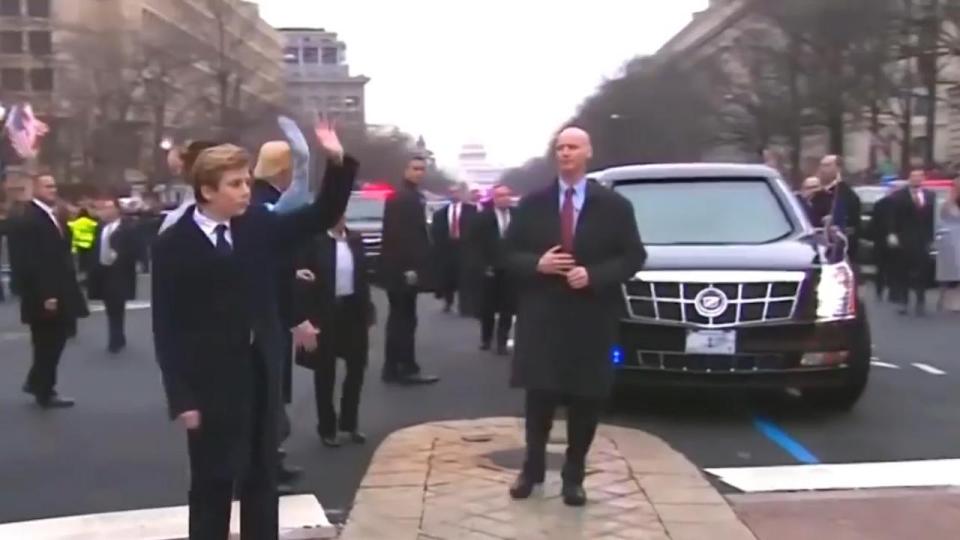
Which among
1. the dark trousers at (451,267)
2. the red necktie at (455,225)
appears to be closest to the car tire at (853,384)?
the dark trousers at (451,267)

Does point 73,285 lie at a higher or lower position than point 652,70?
lower

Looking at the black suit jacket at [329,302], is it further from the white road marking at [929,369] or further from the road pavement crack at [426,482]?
the white road marking at [929,369]

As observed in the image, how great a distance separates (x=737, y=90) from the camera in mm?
65688

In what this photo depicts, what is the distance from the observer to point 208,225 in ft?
17.3

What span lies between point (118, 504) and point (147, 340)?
958 cm

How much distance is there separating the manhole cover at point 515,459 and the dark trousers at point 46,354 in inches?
179

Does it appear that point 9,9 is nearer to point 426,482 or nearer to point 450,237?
point 450,237

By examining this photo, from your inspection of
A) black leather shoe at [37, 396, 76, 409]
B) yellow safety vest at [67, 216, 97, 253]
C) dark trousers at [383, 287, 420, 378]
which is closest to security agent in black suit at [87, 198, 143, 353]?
black leather shoe at [37, 396, 76, 409]

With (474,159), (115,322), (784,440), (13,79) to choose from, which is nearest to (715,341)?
(784,440)

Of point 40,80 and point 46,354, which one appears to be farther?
point 40,80

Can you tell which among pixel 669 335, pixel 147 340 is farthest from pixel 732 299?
pixel 147 340

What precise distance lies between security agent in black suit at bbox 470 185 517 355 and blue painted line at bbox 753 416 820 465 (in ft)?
13.7

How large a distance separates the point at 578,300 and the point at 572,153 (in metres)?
0.68

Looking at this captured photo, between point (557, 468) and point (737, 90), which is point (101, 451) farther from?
point (737, 90)
